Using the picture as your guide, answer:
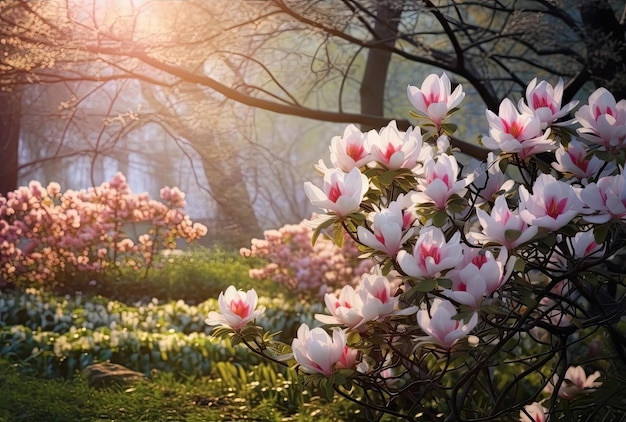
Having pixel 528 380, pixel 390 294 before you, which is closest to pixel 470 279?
pixel 390 294

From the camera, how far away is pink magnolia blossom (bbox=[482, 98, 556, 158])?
211 centimetres

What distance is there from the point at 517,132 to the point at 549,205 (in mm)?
302

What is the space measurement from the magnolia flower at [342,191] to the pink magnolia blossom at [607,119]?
71 cm

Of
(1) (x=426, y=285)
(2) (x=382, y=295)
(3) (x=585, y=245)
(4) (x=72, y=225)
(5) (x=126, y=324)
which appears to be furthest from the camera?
(4) (x=72, y=225)

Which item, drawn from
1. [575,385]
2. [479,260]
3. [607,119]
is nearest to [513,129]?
[607,119]

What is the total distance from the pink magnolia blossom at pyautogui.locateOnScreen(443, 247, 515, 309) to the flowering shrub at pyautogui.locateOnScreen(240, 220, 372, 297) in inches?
200

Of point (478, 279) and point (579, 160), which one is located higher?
point (579, 160)

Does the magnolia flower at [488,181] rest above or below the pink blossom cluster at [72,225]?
below

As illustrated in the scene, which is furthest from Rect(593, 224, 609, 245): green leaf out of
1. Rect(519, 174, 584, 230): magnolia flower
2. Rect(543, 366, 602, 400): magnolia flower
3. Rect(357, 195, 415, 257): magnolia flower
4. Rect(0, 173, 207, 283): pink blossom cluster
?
Rect(0, 173, 207, 283): pink blossom cluster

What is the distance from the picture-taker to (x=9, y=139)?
29.0 feet

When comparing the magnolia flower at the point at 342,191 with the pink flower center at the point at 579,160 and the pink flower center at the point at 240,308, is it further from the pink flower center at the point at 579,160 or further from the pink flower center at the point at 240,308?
the pink flower center at the point at 579,160

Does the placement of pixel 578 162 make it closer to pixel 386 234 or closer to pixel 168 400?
pixel 386 234

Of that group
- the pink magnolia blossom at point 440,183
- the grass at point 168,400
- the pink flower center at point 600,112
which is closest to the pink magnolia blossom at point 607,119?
the pink flower center at point 600,112

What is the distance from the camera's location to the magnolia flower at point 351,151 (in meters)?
2.09
